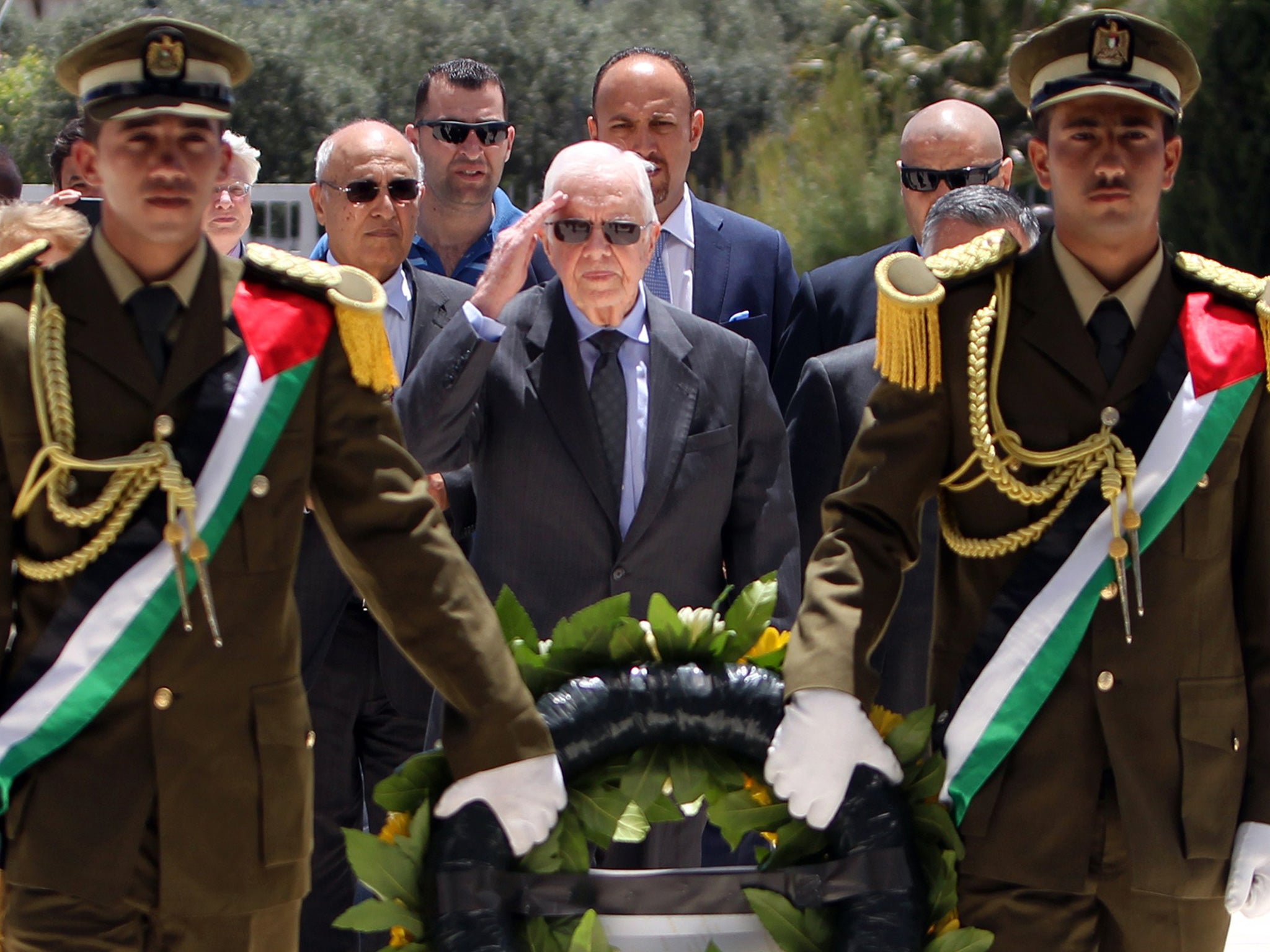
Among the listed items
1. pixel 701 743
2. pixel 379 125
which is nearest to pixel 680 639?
pixel 701 743

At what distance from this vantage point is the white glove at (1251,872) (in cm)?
327

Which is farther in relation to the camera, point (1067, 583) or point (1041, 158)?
point (1041, 158)

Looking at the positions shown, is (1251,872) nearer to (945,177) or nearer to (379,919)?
(379,919)

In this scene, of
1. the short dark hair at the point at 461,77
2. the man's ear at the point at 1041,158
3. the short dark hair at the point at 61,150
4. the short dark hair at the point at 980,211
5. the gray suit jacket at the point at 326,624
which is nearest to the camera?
the man's ear at the point at 1041,158

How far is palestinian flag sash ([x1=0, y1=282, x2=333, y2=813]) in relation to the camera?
10.3 feet

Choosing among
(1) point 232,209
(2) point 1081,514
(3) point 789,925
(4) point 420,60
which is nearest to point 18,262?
(3) point 789,925

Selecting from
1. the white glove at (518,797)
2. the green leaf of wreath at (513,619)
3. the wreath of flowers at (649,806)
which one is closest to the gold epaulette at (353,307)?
the green leaf of wreath at (513,619)

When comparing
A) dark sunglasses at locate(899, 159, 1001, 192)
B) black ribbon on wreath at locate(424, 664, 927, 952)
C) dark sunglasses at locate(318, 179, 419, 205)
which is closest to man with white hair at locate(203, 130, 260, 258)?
dark sunglasses at locate(318, 179, 419, 205)

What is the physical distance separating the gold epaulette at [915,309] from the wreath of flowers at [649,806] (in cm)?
52

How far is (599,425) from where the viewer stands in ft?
14.4

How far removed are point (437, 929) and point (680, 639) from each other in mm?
659

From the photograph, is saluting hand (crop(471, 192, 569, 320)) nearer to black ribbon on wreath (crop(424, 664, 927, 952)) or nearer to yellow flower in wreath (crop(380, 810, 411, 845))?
black ribbon on wreath (crop(424, 664, 927, 952))

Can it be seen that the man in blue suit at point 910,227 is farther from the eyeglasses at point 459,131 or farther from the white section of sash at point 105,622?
the white section of sash at point 105,622

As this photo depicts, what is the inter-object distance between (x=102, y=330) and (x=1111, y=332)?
1696 mm
